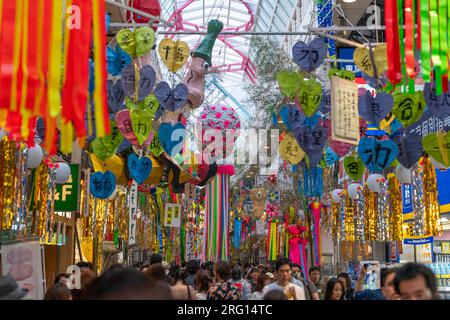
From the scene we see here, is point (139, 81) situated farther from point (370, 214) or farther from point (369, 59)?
point (370, 214)

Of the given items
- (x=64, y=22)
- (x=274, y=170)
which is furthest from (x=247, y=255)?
(x=64, y=22)

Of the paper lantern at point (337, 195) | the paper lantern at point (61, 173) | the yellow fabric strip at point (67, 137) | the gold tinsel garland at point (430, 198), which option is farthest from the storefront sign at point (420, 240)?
the yellow fabric strip at point (67, 137)

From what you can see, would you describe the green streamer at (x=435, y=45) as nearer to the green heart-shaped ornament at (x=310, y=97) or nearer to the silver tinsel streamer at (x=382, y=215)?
the green heart-shaped ornament at (x=310, y=97)

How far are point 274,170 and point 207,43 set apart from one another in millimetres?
11475

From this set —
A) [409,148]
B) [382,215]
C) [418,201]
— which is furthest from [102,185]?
[382,215]

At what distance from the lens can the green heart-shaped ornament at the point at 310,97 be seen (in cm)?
707

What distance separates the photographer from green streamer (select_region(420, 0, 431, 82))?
4.39 meters

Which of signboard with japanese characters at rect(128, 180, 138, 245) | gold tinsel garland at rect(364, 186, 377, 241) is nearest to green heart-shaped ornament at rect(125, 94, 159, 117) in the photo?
signboard with japanese characters at rect(128, 180, 138, 245)

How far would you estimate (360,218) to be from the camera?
12711mm

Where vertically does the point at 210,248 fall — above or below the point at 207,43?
below

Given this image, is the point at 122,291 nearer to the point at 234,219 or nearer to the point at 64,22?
the point at 64,22

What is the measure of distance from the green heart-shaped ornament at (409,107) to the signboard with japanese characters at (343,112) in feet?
1.52

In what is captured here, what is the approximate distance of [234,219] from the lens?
97.5 feet
